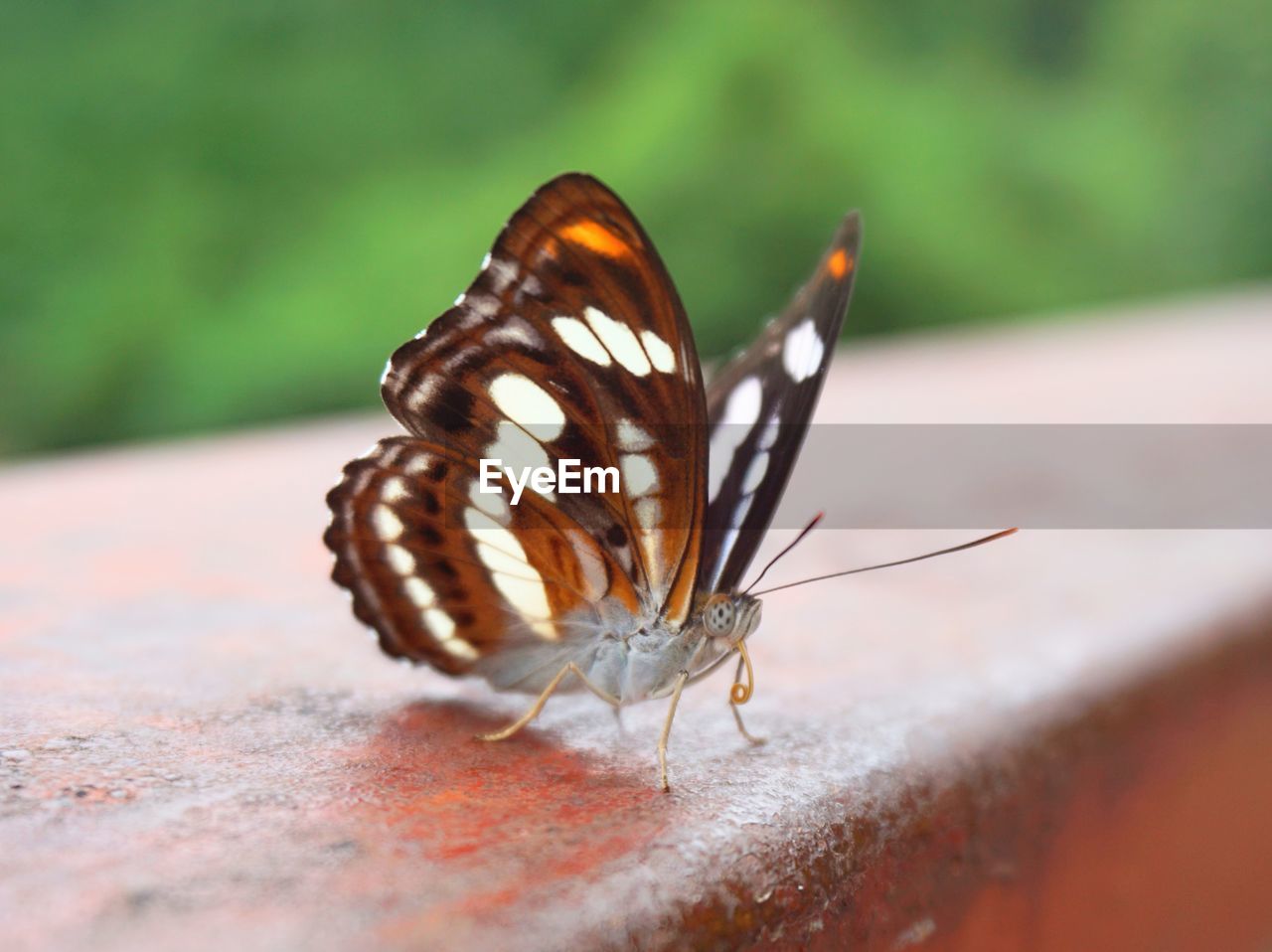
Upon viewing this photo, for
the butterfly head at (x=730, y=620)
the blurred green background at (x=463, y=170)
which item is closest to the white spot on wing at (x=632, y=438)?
the butterfly head at (x=730, y=620)

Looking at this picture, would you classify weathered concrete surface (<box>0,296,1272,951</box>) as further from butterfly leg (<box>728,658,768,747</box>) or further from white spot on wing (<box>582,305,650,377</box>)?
white spot on wing (<box>582,305,650,377</box>)

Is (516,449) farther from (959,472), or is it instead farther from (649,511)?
(959,472)

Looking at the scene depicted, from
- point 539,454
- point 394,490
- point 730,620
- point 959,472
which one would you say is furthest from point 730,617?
point 959,472

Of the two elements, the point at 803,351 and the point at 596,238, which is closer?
the point at 596,238

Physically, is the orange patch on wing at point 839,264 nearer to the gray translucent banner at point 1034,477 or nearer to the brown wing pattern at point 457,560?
the brown wing pattern at point 457,560

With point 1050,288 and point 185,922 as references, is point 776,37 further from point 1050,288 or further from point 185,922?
point 185,922

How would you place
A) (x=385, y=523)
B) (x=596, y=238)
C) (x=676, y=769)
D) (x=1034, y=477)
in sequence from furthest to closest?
(x=1034, y=477), (x=385, y=523), (x=596, y=238), (x=676, y=769)

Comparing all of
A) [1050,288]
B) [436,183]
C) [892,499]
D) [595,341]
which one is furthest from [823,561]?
[1050,288]
